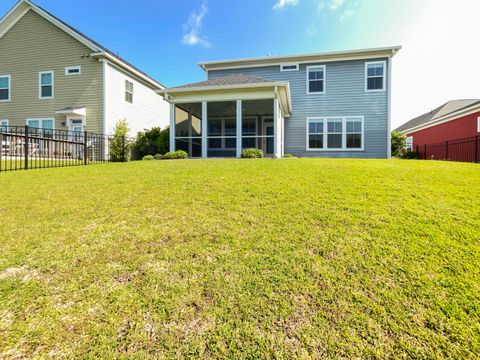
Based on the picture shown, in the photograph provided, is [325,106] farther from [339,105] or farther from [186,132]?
[186,132]

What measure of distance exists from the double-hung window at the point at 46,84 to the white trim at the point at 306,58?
9.05 meters

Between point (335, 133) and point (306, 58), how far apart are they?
15.5 ft

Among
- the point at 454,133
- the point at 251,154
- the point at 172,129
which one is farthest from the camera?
the point at 454,133

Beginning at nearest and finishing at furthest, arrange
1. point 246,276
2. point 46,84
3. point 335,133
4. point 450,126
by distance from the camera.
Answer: point 246,276
point 335,133
point 46,84
point 450,126

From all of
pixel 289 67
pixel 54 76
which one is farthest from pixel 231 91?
pixel 54 76

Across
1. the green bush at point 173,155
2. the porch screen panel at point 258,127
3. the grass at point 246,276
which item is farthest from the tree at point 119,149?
the grass at point 246,276

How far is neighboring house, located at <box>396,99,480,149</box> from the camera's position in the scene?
15.2 m

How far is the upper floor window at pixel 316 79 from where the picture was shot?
14906mm

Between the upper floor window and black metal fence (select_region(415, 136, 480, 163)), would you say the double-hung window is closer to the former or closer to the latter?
the upper floor window

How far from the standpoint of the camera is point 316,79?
49.1 feet

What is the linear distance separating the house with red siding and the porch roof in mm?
10546

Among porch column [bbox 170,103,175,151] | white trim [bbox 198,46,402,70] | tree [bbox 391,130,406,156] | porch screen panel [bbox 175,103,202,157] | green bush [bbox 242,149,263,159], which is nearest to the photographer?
green bush [bbox 242,149,263,159]

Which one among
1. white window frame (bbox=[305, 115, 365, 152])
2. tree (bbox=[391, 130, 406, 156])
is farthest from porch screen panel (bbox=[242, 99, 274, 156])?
tree (bbox=[391, 130, 406, 156])

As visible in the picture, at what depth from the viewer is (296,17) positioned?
15578 millimetres
